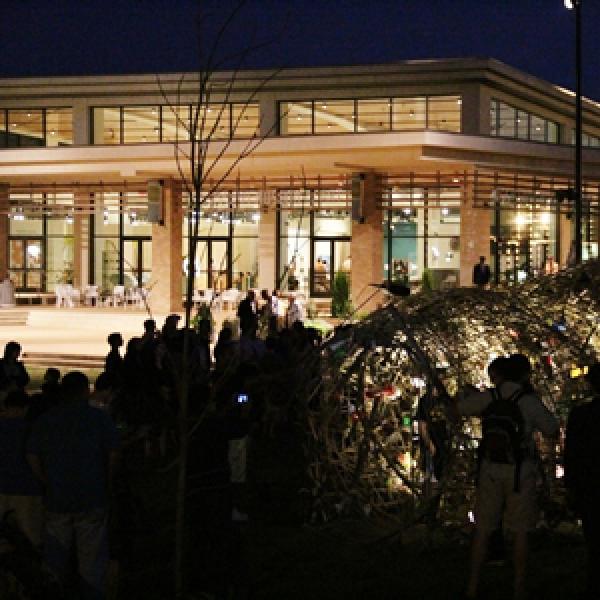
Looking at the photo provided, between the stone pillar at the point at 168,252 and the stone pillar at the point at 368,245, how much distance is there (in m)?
4.93

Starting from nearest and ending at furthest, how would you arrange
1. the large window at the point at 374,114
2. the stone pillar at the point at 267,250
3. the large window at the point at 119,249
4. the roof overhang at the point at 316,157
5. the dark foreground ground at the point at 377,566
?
the dark foreground ground at the point at 377,566 < the roof overhang at the point at 316,157 < the large window at the point at 374,114 < the stone pillar at the point at 267,250 < the large window at the point at 119,249

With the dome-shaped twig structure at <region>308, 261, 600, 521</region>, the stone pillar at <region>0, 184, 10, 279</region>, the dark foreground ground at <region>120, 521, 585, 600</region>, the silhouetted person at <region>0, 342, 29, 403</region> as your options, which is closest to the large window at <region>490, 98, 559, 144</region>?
the stone pillar at <region>0, 184, 10, 279</region>

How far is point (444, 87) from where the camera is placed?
34344 millimetres

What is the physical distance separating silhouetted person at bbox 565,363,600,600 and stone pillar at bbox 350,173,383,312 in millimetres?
21325

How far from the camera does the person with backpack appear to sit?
672 centimetres

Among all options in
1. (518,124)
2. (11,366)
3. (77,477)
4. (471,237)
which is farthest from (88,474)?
(518,124)

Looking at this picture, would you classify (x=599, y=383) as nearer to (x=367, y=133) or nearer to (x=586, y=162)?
(x=367, y=133)

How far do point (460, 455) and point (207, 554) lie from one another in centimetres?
219

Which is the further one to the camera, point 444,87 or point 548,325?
point 444,87

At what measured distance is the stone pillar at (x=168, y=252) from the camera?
3038 centimetres

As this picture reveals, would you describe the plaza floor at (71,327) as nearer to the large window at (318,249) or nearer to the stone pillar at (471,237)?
the large window at (318,249)

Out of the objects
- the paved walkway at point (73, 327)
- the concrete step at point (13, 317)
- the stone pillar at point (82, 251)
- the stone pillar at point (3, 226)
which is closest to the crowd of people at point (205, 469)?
the paved walkway at point (73, 327)

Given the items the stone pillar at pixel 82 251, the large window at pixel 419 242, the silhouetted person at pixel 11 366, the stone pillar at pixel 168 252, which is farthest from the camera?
the stone pillar at pixel 82 251

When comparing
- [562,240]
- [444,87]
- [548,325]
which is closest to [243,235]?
[444,87]
